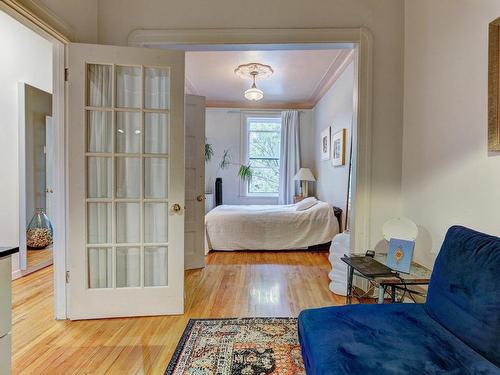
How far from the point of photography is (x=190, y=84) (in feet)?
17.2

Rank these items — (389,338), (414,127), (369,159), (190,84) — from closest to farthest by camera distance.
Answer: (389,338), (414,127), (369,159), (190,84)

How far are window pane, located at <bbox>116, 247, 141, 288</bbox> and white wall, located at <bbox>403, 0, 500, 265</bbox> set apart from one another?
2.23 metres

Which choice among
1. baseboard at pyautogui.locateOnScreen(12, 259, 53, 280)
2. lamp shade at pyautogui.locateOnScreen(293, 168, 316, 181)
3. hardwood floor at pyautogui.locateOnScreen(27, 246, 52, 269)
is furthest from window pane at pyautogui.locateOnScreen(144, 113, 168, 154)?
lamp shade at pyautogui.locateOnScreen(293, 168, 316, 181)

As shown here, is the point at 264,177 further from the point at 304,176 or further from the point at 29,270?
the point at 29,270

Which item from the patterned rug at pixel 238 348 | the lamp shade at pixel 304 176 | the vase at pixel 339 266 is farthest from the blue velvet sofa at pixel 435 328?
the lamp shade at pixel 304 176

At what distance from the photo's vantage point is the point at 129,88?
2.32 metres

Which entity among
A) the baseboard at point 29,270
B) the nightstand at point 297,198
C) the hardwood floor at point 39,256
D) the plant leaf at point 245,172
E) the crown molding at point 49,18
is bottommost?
the baseboard at point 29,270

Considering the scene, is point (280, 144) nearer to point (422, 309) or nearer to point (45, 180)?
point (45, 180)

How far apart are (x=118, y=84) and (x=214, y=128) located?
4.33m

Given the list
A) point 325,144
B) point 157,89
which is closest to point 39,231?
point 157,89

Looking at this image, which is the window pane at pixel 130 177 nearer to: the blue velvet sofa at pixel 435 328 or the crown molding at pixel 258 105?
the blue velvet sofa at pixel 435 328

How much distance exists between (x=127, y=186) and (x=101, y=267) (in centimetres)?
68

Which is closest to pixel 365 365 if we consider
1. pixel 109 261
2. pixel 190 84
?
pixel 109 261

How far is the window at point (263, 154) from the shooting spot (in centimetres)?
664
